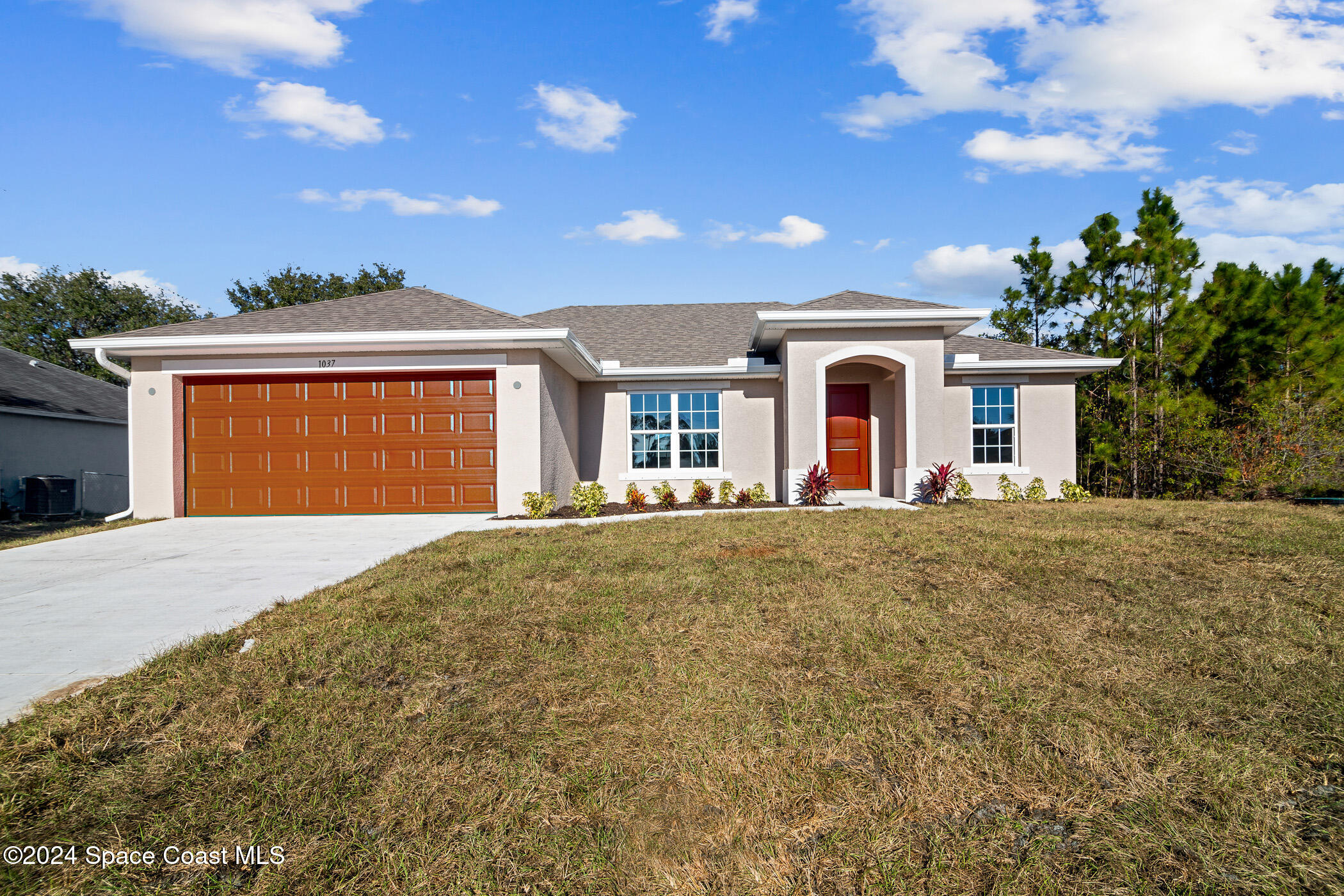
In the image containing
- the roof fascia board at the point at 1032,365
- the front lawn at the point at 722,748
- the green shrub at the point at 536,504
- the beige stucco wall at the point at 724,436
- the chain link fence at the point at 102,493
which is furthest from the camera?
the chain link fence at the point at 102,493

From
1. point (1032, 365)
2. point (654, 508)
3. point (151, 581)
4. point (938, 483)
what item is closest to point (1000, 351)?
point (1032, 365)

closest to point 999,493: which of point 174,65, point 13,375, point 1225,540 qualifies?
point 1225,540

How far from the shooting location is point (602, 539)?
8.00 m

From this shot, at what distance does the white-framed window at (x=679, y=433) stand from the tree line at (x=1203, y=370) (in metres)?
9.68

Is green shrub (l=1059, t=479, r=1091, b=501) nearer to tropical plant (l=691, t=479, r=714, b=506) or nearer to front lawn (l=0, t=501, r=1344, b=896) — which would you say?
tropical plant (l=691, t=479, r=714, b=506)

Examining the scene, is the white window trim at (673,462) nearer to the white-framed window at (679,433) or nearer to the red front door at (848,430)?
the white-framed window at (679,433)

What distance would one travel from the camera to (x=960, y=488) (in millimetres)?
12266

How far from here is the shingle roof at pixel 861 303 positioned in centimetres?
1212

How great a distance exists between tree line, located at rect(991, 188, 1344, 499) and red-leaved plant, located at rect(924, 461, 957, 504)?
20.0ft

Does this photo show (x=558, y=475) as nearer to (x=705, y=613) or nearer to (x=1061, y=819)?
(x=705, y=613)

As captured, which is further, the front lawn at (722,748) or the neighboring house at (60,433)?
the neighboring house at (60,433)

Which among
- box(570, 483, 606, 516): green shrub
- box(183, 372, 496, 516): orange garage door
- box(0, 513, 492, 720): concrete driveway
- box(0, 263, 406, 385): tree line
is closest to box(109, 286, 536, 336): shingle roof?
box(183, 372, 496, 516): orange garage door

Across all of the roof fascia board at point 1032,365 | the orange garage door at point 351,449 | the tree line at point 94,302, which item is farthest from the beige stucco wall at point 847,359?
the tree line at point 94,302

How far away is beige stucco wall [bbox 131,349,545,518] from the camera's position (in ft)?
36.7
